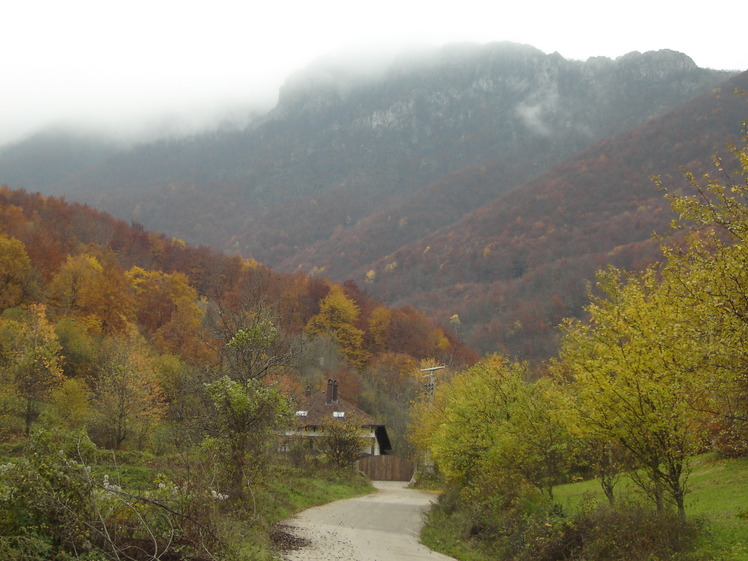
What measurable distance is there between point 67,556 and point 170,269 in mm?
85155

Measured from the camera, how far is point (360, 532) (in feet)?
61.4

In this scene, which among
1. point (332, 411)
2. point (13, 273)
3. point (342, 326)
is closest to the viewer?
point (13, 273)

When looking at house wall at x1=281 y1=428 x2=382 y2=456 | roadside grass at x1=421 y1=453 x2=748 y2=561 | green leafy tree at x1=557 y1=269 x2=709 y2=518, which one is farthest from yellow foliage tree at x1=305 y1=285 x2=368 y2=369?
green leafy tree at x1=557 y1=269 x2=709 y2=518

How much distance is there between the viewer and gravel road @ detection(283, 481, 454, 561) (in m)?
14.1

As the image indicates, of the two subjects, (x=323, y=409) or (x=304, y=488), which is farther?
(x=323, y=409)

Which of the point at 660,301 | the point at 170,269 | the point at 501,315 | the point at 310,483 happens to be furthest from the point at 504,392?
the point at 501,315

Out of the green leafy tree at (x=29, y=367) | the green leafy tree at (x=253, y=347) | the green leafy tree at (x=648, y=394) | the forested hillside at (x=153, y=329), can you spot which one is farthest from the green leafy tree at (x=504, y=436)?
the green leafy tree at (x=29, y=367)

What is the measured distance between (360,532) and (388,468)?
1269 inches

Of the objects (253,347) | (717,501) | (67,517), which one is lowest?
(717,501)

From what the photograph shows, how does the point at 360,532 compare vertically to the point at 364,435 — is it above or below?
above

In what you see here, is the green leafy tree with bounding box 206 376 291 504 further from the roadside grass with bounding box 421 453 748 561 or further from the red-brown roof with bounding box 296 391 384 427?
the red-brown roof with bounding box 296 391 384 427

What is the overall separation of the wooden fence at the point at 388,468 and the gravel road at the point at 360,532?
19.6 meters

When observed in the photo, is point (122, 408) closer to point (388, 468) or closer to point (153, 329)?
point (388, 468)

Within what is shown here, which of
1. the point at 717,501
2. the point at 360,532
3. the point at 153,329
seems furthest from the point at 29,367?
the point at 153,329
